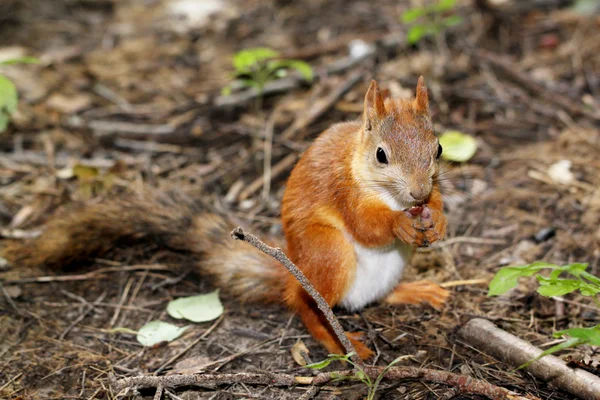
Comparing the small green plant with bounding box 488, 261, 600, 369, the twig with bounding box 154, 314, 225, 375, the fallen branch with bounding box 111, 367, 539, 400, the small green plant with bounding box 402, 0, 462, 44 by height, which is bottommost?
the twig with bounding box 154, 314, 225, 375

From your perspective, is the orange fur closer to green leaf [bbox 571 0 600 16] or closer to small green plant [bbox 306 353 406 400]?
small green plant [bbox 306 353 406 400]

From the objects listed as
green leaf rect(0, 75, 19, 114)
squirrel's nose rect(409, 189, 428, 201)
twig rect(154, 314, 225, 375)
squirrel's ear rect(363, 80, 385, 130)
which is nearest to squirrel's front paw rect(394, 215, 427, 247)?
squirrel's nose rect(409, 189, 428, 201)

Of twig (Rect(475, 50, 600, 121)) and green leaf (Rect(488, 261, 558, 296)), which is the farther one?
twig (Rect(475, 50, 600, 121))

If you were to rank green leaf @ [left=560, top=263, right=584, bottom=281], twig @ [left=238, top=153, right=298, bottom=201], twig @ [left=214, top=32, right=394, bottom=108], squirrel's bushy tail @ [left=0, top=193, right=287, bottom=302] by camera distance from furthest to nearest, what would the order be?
twig @ [left=214, top=32, right=394, bottom=108], twig @ [left=238, top=153, right=298, bottom=201], squirrel's bushy tail @ [left=0, top=193, right=287, bottom=302], green leaf @ [left=560, top=263, right=584, bottom=281]

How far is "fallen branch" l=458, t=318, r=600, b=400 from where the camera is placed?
2.03 meters

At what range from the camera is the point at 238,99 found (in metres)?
4.26

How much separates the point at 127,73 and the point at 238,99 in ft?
3.62

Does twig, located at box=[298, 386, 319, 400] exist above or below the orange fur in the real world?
below

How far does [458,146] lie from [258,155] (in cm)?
119

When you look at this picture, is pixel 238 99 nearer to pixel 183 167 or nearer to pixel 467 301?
pixel 183 167

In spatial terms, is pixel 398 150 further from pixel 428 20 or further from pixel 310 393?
pixel 428 20

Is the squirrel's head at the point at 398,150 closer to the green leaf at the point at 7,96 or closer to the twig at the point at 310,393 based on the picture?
the twig at the point at 310,393

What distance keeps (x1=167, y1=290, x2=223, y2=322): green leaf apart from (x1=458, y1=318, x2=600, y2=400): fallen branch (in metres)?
1.03

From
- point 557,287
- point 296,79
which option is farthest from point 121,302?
point 296,79
